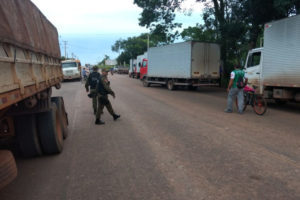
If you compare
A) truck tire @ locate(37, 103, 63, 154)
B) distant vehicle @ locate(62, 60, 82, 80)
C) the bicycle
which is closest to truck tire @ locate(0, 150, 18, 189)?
truck tire @ locate(37, 103, 63, 154)

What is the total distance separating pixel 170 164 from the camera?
15.0 feet

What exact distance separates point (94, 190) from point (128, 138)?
266cm

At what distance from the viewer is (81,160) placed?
489 cm

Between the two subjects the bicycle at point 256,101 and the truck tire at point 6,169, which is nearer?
the truck tire at point 6,169

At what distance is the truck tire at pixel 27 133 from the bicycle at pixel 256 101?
7.03m

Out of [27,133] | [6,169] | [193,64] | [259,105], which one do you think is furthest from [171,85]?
[6,169]

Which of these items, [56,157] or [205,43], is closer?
[56,157]

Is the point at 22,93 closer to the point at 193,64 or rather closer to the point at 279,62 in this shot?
the point at 279,62

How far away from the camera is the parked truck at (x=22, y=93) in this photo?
298cm

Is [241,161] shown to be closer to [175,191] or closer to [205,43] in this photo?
[175,191]

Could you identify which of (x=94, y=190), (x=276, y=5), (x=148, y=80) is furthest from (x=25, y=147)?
(x=148, y=80)

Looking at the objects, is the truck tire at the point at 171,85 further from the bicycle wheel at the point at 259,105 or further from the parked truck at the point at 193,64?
the bicycle wheel at the point at 259,105

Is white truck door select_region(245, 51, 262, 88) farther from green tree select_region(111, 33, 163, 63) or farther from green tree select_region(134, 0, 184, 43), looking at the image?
green tree select_region(111, 33, 163, 63)

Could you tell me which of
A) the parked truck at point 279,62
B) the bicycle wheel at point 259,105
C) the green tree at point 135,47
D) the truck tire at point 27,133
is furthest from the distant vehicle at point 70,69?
the green tree at point 135,47
